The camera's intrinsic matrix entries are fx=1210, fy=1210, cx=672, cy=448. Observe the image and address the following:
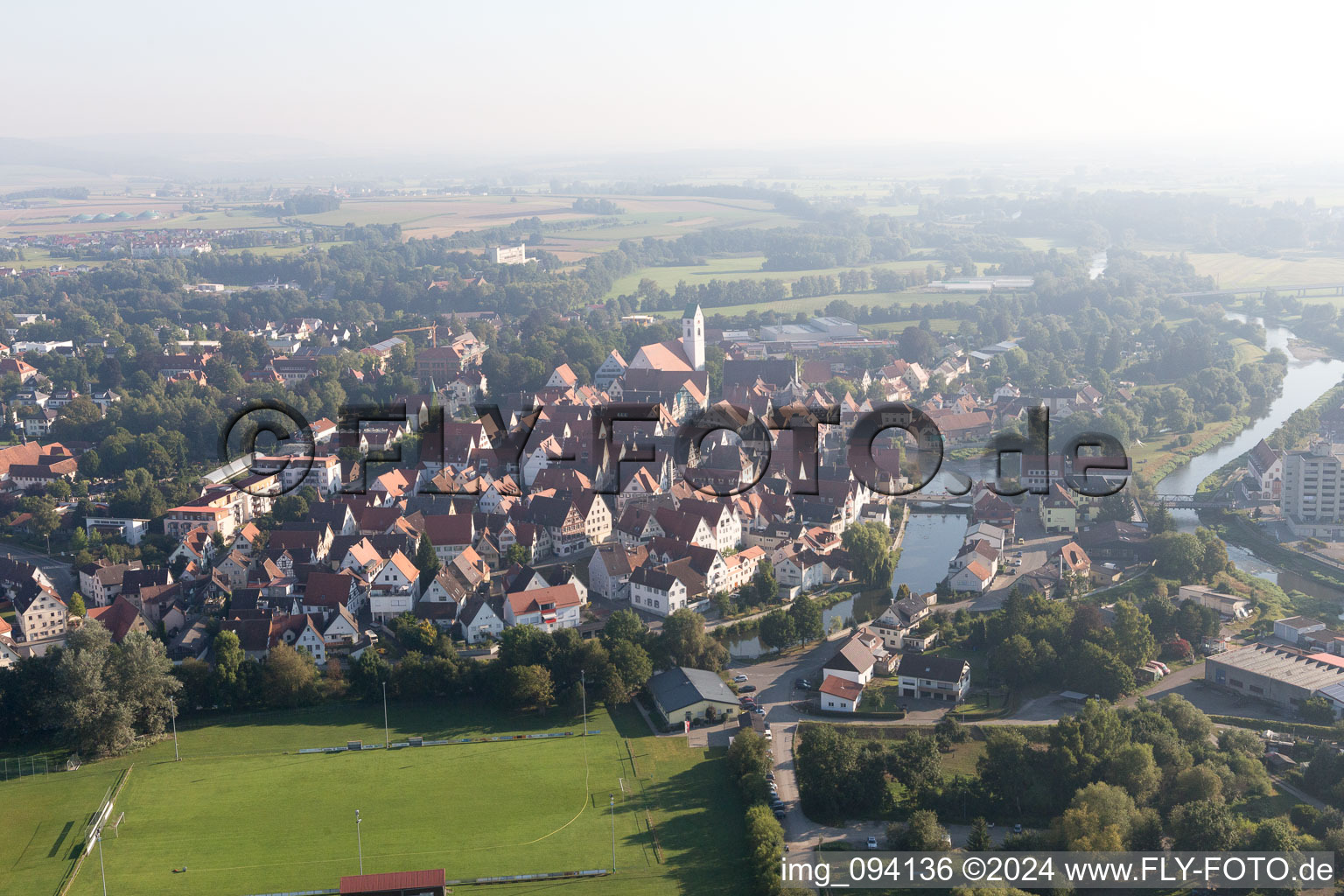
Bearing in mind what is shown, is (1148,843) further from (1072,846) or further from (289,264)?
(289,264)

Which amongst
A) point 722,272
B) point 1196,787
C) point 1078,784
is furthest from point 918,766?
point 722,272

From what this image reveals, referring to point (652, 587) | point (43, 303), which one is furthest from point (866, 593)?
point (43, 303)

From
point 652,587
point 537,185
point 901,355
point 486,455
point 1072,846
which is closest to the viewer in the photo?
point 1072,846

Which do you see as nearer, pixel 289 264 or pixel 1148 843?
pixel 1148 843

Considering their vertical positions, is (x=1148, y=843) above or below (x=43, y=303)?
below

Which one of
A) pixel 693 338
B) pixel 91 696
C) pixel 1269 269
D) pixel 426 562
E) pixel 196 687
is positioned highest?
pixel 1269 269

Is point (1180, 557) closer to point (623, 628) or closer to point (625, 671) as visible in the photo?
point (623, 628)

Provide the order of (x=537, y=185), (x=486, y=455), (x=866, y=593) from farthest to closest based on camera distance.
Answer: (x=537, y=185) → (x=486, y=455) → (x=866, y=593)
